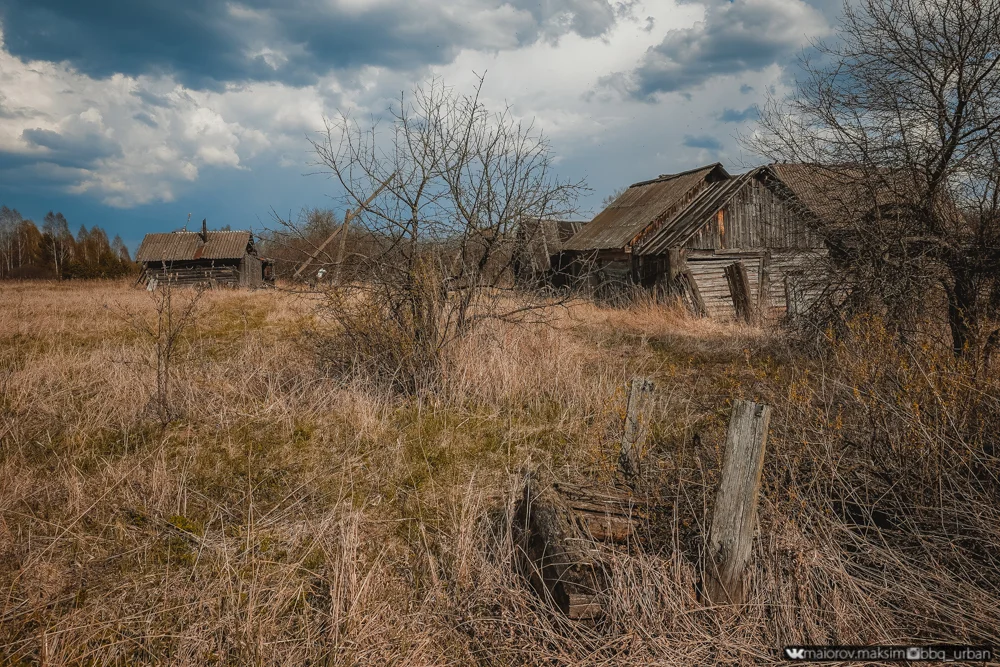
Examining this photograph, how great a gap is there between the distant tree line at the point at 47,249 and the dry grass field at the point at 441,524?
52.2m

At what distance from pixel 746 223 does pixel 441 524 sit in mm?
14944

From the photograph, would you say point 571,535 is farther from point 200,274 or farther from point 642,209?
point 200,274

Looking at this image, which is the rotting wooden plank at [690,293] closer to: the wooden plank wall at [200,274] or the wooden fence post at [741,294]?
the wooden fence post at [741,294]

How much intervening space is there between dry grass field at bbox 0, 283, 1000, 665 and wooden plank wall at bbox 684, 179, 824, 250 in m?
10.8

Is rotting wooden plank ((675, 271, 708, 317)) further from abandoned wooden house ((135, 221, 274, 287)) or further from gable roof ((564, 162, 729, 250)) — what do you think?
abandoned wooden house ((135, 221, 274, 287))

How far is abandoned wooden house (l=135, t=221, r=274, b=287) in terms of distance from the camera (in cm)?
3103

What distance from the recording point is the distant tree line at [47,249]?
183ft

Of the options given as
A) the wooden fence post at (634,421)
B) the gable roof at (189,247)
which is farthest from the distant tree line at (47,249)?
the wooden fence post at (634,421)

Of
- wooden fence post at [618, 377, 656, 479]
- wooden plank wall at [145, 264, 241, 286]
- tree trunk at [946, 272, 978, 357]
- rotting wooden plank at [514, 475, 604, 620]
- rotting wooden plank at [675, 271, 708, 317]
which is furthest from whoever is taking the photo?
wooden plank wall at [145, 264, 241, 286]

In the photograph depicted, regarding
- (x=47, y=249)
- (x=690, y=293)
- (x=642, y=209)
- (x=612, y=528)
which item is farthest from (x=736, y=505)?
(x=47, y=249)

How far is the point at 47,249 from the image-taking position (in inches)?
2360

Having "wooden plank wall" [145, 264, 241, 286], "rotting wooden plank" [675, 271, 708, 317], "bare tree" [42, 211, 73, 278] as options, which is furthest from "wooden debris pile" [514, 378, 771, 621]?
"bare tree" [42, 211, 73, 278]

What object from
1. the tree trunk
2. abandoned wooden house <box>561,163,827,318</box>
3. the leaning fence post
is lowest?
the leaning fence post

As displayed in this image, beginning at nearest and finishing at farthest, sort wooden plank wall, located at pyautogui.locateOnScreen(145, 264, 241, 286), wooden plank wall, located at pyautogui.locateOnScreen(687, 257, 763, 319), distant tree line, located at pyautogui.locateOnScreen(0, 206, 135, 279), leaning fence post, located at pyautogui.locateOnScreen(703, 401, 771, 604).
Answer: leaning fence post, located at pyautogui.locateOnScreen(703, 401, 771, 604), wooden plank wall, located at pyautogui.locateOnScreen(687, 257, 763, 319), wooden plank wall, located at pyautogui.locateOnScreen(145, 264, 241, 286), distant tree line, located at pyautogui.locateOnScreen(0, 206, 135, 279)
